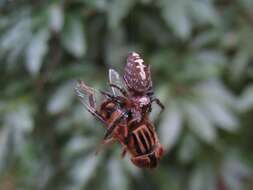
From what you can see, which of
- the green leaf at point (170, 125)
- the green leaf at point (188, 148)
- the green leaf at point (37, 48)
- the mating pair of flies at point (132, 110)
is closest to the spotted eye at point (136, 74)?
the mating pair of flies at point (132, 110)

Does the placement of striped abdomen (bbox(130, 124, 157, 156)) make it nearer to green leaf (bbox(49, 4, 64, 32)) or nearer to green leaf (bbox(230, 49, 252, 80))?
green leaf (bbox(49, 4, 64, 32))

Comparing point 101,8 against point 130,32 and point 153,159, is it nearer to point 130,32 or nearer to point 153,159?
point 130,32

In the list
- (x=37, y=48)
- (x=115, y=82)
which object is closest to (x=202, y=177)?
(x=37, y=48)

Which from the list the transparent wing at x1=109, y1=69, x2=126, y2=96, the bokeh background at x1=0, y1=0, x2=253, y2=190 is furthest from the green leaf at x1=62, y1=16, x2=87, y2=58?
the transparent wing at x1=109, y1=69, x2=126, y2=96

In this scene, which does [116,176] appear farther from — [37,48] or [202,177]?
[37,48]

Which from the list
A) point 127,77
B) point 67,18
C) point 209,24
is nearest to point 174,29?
point 209,24
